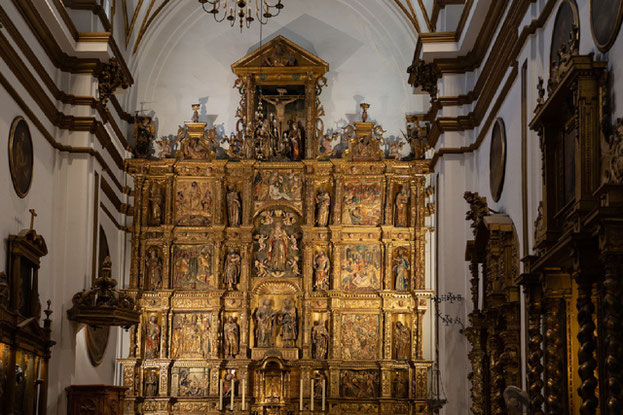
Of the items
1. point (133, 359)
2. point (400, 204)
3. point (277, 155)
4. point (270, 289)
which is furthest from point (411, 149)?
point (133, 359)

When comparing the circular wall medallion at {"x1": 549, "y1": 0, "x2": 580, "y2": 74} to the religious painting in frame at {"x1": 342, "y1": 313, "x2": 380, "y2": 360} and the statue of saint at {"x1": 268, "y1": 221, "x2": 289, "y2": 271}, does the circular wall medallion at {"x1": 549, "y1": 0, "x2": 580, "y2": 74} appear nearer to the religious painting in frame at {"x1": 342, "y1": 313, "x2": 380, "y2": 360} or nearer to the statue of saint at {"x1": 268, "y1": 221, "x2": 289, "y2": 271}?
the religious painting in frame at {"x1": 342, "y1": 313, "x2": 380, "y2": 360}

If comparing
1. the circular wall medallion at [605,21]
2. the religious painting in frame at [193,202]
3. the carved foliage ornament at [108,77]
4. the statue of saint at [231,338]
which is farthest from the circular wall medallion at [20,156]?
the circular wall medallion at [605,21]

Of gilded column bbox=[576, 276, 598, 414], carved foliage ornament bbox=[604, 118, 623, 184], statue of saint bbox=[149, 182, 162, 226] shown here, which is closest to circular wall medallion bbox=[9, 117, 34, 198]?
statue of saint bbox=[149, 182, 162, 226]

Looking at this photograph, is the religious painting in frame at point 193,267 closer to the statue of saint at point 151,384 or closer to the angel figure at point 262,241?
the angel figure at point 262,241

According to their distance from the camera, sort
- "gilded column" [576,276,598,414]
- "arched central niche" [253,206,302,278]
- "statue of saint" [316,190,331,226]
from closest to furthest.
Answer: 1. "gilded column" [576,276,598,414]
2. "arched central niche" [253,206,302,278]
3. "statue of saint" [316,190,331,226]

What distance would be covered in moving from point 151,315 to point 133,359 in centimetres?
119

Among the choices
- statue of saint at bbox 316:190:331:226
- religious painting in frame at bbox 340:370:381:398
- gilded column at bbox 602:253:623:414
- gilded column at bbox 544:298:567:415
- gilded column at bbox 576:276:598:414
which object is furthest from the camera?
statue of saint at bbox 316:190:331:226

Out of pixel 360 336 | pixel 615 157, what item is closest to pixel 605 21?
pixel 615 157

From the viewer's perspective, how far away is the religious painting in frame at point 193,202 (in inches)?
989

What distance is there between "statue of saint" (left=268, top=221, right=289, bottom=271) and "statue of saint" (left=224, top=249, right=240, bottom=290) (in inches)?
32.4

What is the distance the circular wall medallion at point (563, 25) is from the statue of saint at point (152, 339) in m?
13.6

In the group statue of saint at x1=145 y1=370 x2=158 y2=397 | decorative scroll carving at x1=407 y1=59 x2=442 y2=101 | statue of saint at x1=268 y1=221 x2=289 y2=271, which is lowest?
statue of saint at x1=145 y1=370 x2=158 y2=397

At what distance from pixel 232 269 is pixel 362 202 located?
11.8 ft

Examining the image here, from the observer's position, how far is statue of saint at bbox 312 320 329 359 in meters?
24.2
